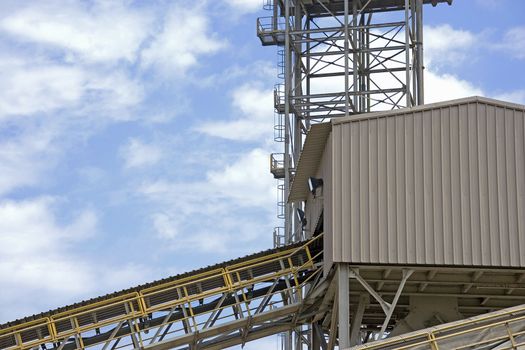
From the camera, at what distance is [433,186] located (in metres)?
32.1

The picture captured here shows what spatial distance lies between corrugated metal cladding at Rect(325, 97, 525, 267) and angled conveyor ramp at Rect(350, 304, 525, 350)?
4595 mm

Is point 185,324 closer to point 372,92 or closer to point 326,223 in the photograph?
point 326,223

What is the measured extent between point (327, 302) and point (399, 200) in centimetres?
507

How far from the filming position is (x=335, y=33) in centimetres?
5612

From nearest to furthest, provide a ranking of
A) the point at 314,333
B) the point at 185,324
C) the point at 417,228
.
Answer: the point at 417,228
the point at 185,324
the point at 314,333

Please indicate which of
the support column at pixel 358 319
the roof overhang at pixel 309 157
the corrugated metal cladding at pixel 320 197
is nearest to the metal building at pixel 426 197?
the corrugated metal cladding at pixel 320 197

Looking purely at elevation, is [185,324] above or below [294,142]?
below

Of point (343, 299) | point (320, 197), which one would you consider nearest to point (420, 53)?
point (320, 197)

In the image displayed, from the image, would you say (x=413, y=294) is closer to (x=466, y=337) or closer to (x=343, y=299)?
(x=343, y=299)

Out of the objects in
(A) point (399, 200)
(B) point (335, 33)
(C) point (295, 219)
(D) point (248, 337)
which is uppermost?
(B) point (335, 33)

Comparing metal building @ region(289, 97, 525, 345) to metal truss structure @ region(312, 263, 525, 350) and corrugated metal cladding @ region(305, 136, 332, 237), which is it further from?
corrugated metal cladding @ region(305, 136, 332, 237)

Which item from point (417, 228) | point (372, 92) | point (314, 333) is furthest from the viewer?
point (372, 92)

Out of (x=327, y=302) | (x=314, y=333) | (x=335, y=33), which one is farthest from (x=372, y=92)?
(x=327, y=302)

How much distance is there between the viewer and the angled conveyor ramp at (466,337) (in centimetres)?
2672
